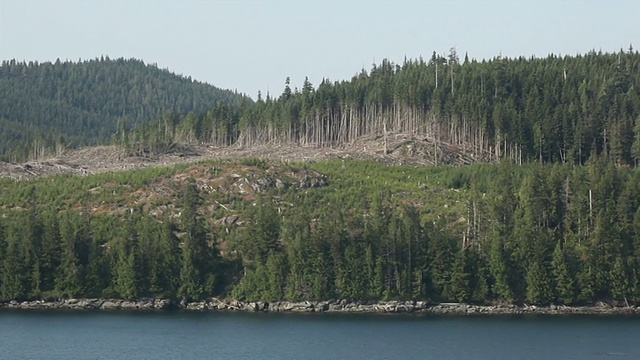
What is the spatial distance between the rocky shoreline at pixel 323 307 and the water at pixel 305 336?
9.87 ft

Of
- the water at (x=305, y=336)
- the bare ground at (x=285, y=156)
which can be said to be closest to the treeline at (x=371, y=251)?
the water at (x=305, y=336)

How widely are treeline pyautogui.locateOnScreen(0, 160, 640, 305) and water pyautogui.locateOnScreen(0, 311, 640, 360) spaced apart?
15.8 feet

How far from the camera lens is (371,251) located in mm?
105812

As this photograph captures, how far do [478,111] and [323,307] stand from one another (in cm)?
5769

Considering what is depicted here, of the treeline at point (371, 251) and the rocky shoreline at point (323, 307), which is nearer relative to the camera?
the rocky shoreline at point (323, 307)

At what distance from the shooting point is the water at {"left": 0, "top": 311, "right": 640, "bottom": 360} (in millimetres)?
79438

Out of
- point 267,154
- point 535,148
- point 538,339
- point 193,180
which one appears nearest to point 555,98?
point 535,148

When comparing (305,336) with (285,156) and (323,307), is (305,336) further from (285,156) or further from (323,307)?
(285,156)

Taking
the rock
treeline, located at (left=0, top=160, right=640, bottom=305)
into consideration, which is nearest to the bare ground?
treeline, located at (left=0, top=160, right=640, bottom=305)

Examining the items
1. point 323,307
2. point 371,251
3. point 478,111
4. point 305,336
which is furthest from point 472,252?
point 478,111

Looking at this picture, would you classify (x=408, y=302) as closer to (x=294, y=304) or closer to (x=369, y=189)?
(x=294, y=304)

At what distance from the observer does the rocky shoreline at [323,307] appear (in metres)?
104

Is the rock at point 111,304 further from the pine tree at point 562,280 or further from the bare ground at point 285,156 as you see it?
the pine tree at point 562,280

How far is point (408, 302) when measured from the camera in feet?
343
